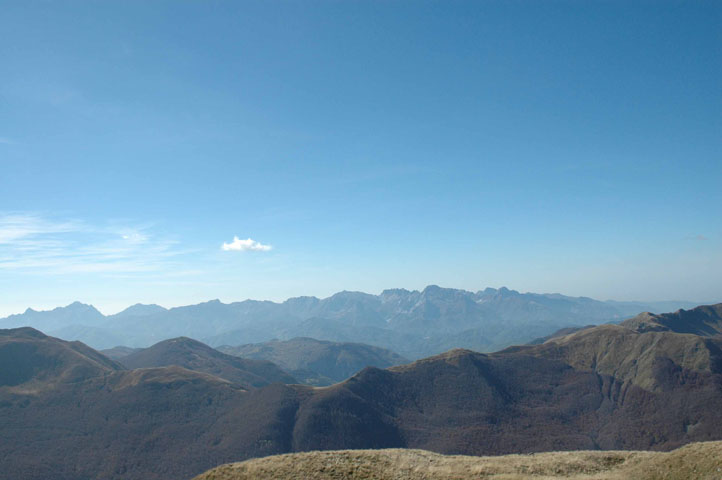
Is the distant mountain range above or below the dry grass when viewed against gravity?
below

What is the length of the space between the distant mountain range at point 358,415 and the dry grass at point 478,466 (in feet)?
346

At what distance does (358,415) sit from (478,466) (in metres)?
125

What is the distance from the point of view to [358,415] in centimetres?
15775

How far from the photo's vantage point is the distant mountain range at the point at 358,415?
140 metres

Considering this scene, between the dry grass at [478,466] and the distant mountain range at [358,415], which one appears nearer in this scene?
the dry grass at [478,466]

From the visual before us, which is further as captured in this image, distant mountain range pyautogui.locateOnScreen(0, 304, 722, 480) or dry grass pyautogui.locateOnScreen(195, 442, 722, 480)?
distant mountain range pyautogui.locateOnScreen(0, 304, 722, 480)

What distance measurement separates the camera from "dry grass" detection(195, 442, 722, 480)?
37.1m

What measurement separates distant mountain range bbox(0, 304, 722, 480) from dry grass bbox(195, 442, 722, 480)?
346ft

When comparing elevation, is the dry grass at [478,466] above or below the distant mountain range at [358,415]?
above

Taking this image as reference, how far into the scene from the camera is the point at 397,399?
7121 inches

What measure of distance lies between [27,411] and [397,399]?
167508 mm

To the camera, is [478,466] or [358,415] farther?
[358,415]

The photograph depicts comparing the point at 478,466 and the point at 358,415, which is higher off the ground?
the point at 478,466

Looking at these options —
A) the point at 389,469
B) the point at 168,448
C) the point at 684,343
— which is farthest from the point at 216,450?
the point at 684,343
